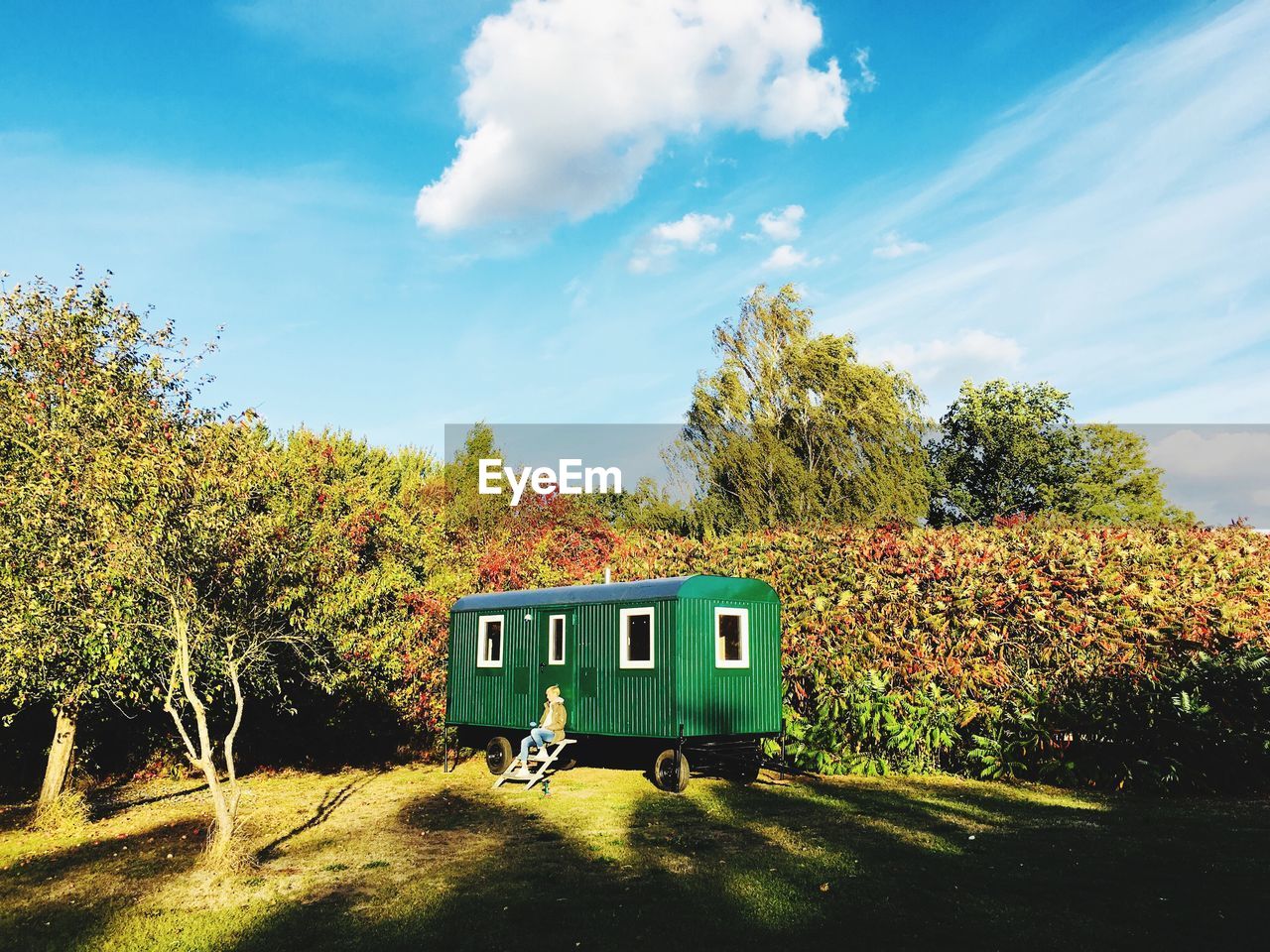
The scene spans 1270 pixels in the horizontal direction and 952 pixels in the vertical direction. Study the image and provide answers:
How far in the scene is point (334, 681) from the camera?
11.7 m

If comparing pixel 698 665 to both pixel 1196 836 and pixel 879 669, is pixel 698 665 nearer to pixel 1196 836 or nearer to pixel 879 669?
pixel 879 669

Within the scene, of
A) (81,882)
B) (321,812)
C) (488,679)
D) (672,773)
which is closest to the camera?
(81,882)

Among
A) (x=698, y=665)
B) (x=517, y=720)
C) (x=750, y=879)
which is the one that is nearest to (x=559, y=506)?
(x=517, y=720)

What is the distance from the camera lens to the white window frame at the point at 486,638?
1552 centimetres

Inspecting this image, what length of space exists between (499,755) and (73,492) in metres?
8.58

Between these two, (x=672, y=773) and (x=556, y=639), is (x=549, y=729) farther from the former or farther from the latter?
(x=672, y=773)

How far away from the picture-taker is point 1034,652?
13.6 m

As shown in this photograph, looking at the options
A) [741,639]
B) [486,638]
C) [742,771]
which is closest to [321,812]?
[486,638]

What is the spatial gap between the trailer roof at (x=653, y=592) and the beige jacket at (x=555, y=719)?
166cm

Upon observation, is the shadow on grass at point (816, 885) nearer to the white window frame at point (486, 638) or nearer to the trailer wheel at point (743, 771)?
the trailer wheel at point (743, 771)

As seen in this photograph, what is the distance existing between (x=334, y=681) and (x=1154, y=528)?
13688 mm

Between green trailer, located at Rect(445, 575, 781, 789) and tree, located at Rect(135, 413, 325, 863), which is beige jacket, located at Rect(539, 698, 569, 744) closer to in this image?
green trailer, located at Rect(445, 575, 781, 789)

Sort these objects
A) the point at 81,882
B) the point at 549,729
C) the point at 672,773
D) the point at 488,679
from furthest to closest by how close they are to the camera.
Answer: the point at 488,679 < the point at 549,729 < the point at 672,773 < the point at 81,882

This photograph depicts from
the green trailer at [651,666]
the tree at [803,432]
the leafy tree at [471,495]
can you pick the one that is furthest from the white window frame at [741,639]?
the tree at [803,432]
